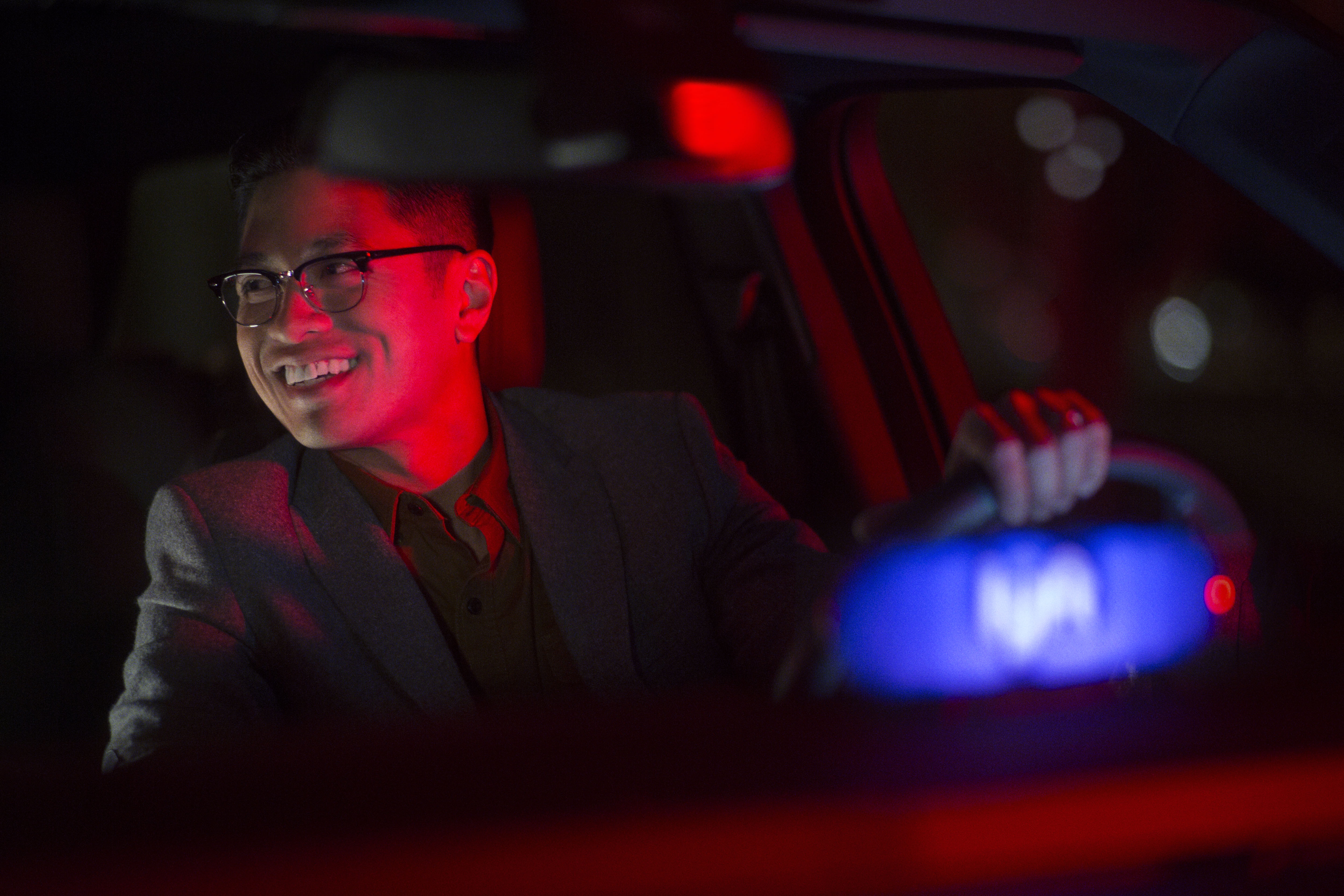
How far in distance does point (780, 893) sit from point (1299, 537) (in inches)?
47.2

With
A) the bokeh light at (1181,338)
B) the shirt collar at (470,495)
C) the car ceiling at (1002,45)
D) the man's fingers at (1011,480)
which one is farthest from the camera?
the bokeh light at (1181,338)

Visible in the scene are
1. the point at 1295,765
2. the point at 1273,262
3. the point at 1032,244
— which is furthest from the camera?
the point at 1032,244

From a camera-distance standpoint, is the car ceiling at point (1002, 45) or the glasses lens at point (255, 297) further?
the glasses lens at point (255, 297)

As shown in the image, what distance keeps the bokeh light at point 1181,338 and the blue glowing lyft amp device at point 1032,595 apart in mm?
18473

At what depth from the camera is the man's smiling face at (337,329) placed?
5.88ft

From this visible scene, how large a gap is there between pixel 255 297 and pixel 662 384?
1.10 meters

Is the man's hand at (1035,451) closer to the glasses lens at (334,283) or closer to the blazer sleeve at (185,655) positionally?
the glasses lens at (334,283)

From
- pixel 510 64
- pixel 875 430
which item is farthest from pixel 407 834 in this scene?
pixel 875 430

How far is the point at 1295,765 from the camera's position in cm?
104

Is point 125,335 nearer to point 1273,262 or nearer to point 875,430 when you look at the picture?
point 875,430

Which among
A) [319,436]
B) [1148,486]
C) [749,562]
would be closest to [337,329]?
[319,436]

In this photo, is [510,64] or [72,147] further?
[72,147]

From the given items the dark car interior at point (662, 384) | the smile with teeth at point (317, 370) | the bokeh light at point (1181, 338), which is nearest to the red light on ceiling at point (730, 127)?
the dark car interior at point (662, 384)

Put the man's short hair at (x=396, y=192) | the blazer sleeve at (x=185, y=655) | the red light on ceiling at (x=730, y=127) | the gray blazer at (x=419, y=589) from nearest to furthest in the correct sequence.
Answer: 1. the red light on ceiling at (x=730, y=127)
2. the blazer sleeve at (x=185, y=655)
3. the gray blazer at (x=419, y=589)
4. the man's short hair at (x=396, y=192)
